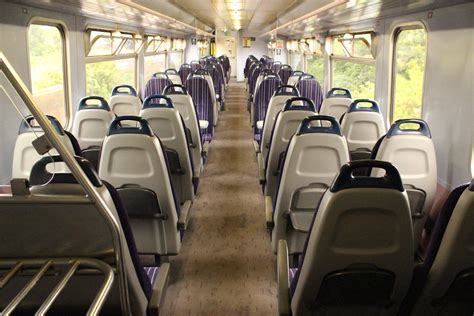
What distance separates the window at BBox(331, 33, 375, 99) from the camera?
656 cm

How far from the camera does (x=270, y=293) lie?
11.0ft

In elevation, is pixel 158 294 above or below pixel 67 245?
below

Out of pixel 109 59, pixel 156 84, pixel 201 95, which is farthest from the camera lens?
pixel 156 84

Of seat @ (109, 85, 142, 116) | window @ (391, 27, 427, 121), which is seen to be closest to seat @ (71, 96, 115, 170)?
seat @ (109, 85, 142, 116)

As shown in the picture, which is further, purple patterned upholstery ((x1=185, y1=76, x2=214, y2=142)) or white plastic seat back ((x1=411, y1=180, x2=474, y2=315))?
purple patterned upholstery ((x1=185, y1=76, x2=214, y2=142))

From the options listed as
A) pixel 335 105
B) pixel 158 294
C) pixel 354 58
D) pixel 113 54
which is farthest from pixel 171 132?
pixel 354 58

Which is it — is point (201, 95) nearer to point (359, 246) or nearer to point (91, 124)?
point (91, 124)

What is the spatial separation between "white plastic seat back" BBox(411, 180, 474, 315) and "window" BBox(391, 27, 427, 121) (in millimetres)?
2799

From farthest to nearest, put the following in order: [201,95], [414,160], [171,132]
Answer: [201,95]
[171,132]
[414,160]

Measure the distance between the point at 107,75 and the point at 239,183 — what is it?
2924 mm

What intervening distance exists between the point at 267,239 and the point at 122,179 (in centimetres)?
166

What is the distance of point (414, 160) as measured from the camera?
A: 3.24 m

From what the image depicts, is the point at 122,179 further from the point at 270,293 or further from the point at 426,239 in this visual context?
the point at 426,239

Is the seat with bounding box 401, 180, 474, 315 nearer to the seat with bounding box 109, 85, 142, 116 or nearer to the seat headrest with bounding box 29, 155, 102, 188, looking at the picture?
the seat headrest with bounding box 29, 155, 102, 188
